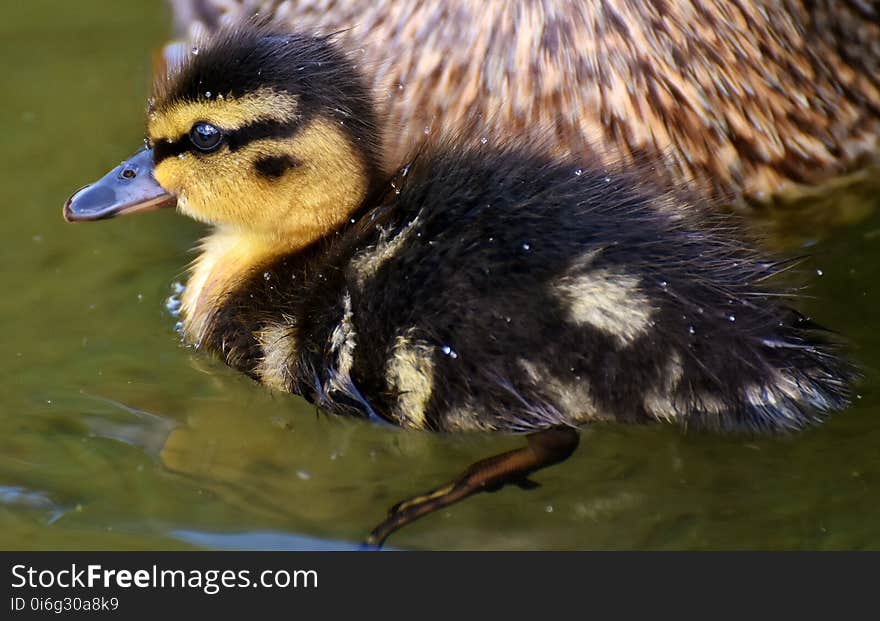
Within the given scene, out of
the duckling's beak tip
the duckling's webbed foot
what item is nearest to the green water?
the duckling's webbed foot

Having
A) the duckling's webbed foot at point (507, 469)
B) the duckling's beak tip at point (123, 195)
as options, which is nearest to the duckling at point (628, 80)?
the duckling's beak tip at point (123, 195)

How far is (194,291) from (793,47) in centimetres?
112

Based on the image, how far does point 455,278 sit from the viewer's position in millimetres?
2102

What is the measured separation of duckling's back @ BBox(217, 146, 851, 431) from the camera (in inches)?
81.0

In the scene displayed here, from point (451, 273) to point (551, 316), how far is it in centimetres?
16

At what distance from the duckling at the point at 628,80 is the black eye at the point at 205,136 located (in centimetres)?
16

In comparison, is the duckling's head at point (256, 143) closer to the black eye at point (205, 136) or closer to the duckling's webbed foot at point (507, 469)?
the black eye at point (205, 136)

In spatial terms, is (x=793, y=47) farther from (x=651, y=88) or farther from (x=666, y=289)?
(x=666, y=289)

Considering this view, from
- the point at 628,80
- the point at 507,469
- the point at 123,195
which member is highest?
the point at 628,80

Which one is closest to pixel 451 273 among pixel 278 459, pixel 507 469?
pixel 507 469

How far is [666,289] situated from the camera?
2.06m

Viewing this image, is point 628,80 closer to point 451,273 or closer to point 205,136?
point 451,273

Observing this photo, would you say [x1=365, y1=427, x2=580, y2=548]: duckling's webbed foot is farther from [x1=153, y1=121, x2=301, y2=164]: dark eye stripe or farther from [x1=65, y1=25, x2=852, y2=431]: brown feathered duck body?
[x1=153, y1=121, x2=301, y2=164]: dark eye stripe

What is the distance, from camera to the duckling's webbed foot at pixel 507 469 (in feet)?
7.14
